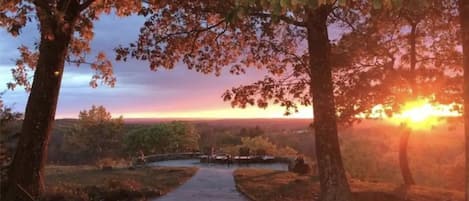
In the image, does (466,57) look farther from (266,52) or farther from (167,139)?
(167,139)

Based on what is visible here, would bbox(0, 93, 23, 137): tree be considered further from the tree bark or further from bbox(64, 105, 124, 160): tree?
bbox(64, 105, 124, 160): tree

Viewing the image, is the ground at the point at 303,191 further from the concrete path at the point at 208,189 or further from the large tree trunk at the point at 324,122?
the large tree trunk at the point at 324,122

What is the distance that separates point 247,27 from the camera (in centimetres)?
1980

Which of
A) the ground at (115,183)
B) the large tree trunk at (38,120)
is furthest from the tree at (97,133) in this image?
the large tree trunk at (38,120)

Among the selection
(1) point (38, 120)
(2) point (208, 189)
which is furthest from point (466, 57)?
(2) point (208, 189)

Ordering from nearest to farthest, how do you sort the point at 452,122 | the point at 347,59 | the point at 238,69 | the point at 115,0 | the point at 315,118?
1. the point at 315,118
2. the point at 115,0
3. the point at 238,69
4. the point at 347,59
5. the point at 452,122

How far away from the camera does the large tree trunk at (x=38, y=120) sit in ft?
50.7

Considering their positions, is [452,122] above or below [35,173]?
above

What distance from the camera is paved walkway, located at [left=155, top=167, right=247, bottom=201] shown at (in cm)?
1905

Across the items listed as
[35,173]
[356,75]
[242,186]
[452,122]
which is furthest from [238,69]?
[452,122]

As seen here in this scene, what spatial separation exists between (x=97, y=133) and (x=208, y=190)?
183 ft

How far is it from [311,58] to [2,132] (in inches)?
487

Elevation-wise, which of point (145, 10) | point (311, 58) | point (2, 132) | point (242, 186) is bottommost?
point (242, 186)

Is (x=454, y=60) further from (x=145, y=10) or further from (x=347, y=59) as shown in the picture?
(x=145, y=10)
